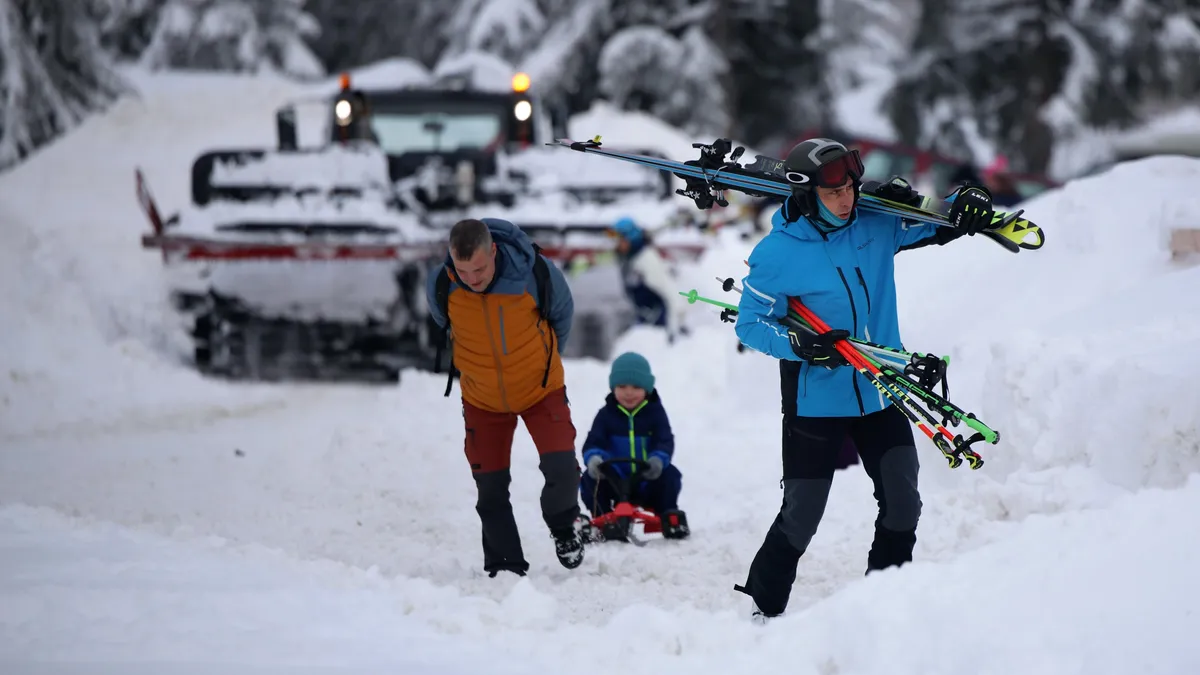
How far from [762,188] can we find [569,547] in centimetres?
179

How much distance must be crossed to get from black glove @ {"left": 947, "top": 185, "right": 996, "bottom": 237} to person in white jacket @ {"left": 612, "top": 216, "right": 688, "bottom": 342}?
290 inches

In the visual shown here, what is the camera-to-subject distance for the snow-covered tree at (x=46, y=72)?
1645 centimetres

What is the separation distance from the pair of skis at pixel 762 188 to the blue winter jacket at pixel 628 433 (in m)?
1.52

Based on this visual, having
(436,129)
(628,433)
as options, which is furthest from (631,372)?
(436,129)

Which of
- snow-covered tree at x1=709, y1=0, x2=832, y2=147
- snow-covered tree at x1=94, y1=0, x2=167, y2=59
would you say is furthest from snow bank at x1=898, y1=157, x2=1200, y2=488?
snow-covered tree at x1=94, y1=0, x2=167, y2=59

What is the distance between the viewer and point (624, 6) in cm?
2797

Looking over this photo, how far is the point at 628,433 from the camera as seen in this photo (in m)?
6.48

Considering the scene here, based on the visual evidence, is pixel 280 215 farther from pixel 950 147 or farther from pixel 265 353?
pixel 950 147

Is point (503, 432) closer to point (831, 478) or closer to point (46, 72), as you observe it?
point (831, 478)

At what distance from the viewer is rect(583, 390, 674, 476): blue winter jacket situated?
6457 mm

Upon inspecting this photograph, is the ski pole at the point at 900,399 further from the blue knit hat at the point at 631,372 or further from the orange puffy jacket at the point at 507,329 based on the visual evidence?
the blue knit hat at the point at 631,372

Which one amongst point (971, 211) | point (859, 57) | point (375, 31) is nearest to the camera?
point (971, 211)

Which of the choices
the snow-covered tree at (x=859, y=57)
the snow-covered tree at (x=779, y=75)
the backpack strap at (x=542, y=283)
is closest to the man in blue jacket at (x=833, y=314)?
the backpack strap at (x=542, y=283)

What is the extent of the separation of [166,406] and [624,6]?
1929 centimetres
